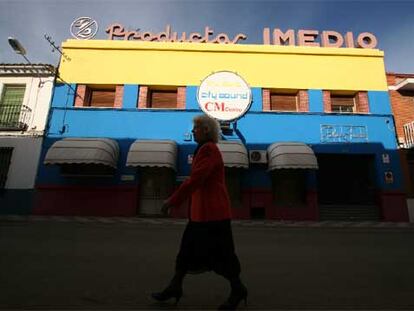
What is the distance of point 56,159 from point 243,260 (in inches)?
383

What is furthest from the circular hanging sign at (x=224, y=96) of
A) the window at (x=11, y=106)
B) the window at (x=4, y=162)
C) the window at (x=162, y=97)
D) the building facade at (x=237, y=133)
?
the window at (x=4, y=162)

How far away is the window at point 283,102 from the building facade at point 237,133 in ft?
0.16

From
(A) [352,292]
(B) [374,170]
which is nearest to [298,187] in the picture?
(B) [374,170]

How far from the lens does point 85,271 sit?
159 inches

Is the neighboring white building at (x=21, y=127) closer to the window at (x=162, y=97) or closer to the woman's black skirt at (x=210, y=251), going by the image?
the window at (x=162, y=97)

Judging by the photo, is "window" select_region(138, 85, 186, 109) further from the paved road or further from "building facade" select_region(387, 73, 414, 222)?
"building facade" select_region(387, 73, 414, 222)

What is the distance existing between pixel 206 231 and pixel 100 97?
553 inches

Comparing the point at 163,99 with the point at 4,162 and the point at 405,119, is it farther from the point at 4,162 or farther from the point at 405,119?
the point at 405,119

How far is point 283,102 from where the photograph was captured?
1567cm

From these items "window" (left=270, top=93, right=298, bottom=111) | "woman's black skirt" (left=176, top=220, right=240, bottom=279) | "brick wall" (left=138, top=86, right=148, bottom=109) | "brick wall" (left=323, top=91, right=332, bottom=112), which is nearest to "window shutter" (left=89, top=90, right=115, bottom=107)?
"brick wall" (left=138, top=86, right=148, bottom=109)

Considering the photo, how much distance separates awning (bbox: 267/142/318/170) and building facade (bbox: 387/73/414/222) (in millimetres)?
4975

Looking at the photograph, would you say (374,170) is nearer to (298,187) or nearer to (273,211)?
(298,187)

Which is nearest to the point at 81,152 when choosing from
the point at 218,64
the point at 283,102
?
the point at 218,64

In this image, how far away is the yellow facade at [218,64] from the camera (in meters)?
15.4
